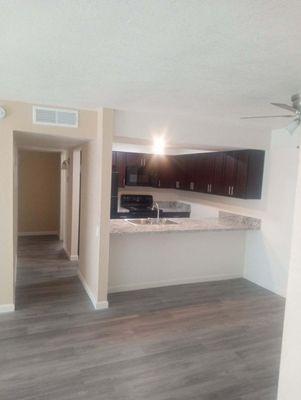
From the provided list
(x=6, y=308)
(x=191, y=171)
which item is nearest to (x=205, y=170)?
(x=191, y=171)

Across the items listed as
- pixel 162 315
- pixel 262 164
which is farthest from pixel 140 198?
pixel 162 315

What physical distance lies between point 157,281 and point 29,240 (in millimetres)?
4053

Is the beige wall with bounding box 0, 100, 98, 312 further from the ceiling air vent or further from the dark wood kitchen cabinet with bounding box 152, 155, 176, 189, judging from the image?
the dark wood kitchen cabinet with bounding box 152, 155, 176, 189

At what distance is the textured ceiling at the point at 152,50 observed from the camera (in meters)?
1.45

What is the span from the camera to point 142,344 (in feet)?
9.68

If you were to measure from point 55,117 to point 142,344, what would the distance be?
2699 millimetres

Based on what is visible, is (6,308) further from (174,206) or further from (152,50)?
(174,206)

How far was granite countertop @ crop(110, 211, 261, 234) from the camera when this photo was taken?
159 inches

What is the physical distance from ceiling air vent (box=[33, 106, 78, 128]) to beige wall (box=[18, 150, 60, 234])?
14.6 feet

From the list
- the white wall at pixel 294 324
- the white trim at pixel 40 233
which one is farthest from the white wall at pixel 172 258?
the white trim at pixel 40 233

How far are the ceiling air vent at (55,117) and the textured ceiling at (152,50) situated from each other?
0.80 feet

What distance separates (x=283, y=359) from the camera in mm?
934

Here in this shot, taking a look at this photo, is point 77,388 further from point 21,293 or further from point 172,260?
point 172,260

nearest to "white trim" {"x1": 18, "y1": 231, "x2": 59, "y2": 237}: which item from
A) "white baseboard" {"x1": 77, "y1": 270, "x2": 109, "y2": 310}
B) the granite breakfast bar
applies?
the granite breakfast bar
